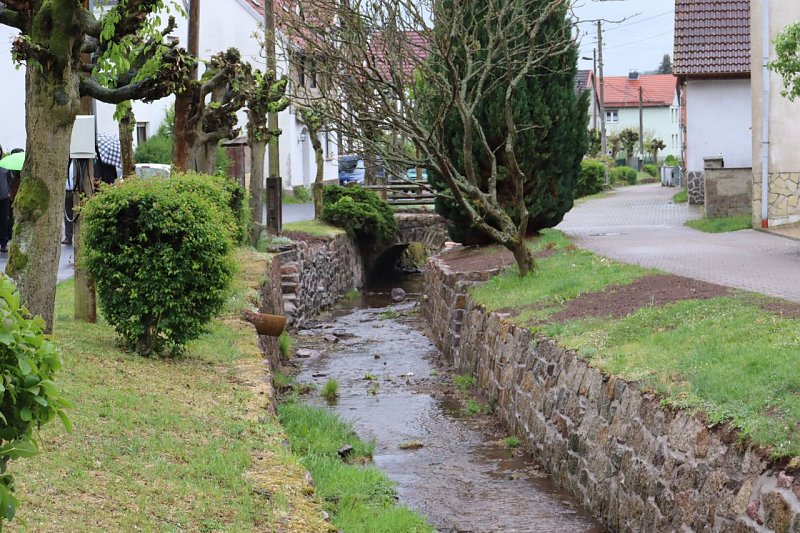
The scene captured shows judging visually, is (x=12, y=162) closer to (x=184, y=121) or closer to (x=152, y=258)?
(x=184, y=121)

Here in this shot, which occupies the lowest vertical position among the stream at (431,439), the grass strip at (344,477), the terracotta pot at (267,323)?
the stream at (431,439)

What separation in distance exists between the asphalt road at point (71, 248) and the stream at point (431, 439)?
13.2 ft

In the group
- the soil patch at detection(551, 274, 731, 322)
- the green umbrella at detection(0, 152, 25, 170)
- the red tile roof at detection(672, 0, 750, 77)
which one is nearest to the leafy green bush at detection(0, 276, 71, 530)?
the soil patch at detection(551, 274, 731, 322)

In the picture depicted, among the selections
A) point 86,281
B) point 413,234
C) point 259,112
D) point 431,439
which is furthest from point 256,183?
point 431,439

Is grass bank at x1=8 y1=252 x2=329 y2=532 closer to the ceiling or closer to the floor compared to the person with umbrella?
closer to the floor

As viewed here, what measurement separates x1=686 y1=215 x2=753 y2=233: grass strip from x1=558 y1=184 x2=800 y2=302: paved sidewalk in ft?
1.17

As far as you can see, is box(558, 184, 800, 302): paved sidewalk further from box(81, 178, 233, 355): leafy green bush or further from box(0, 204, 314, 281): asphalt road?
box(0, 204, 314, 281): asphalt road

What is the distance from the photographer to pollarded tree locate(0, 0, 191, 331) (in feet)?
28.3

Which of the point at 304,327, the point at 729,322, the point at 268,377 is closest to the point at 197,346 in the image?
the point at 268,377

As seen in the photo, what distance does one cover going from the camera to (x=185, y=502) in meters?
6.04

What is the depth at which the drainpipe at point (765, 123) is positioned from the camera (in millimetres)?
20562

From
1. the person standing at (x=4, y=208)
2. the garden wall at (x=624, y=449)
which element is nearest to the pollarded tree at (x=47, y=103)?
the garden wall at (x=624, y=449)

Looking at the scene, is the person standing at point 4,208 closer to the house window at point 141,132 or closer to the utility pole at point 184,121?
the utility pole at point 184,121

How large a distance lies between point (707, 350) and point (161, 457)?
4137 mm
